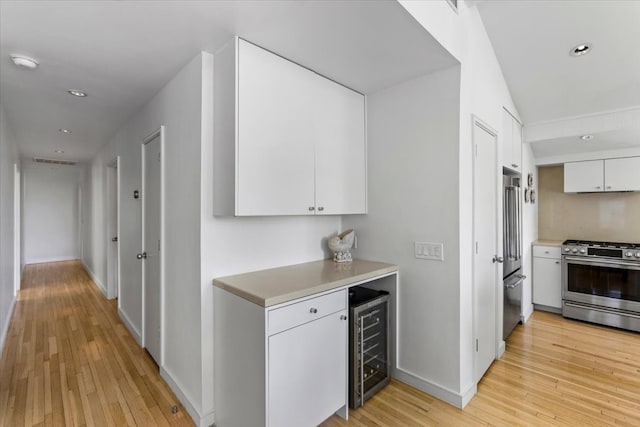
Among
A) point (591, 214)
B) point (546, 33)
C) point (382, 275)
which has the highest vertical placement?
point (546, 33)

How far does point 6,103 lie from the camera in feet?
8.93

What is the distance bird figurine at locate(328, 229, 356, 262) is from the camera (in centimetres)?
246

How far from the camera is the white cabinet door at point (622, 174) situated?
3.33 meters

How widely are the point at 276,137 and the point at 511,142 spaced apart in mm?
2617

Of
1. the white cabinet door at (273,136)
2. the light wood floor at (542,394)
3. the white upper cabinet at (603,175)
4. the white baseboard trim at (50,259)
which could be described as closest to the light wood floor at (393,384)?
the light wood floor at (542,394)

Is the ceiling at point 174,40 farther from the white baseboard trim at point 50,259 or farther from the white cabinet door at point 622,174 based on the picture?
the white baseboard trim at point 50,259

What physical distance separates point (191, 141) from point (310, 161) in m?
0.81

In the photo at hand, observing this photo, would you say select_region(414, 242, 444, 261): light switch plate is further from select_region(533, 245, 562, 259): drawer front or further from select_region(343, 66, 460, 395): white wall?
select_region(533, 245, 562, 259): drawer front

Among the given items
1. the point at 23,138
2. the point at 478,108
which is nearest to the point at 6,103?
the point at 23,138

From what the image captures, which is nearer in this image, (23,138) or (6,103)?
(6,103)

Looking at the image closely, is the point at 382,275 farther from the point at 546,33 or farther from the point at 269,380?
the point at 546,33

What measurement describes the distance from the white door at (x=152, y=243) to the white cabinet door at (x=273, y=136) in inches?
43.4

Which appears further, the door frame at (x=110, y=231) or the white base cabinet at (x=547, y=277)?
the door frame at (x=110, y=231)

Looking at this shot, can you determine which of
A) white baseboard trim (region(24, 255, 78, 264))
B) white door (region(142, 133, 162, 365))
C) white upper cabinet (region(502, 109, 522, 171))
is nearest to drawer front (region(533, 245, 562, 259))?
white upper cabinet (region(502, 109, 522, 171))
